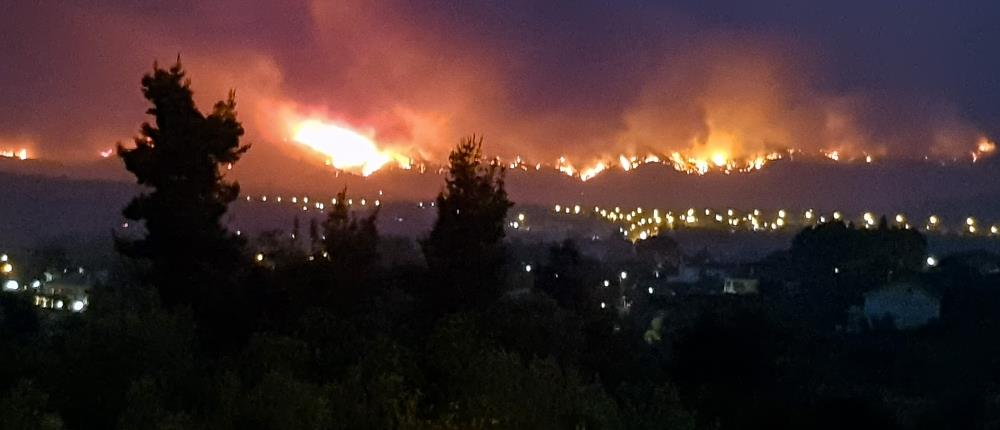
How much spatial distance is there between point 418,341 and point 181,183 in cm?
801

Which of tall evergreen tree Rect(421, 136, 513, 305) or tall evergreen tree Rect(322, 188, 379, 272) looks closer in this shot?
tall evergreen tree Rect(322, 188, 379, 272)

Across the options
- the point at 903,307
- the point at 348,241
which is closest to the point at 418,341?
the point at 348,241

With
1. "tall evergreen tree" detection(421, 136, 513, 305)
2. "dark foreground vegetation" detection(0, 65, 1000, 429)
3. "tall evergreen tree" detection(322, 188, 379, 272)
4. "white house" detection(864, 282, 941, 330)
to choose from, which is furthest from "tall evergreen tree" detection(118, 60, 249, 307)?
"white house" detection(864, 282, 941, 330)

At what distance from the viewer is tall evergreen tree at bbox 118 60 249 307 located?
63.2 feet

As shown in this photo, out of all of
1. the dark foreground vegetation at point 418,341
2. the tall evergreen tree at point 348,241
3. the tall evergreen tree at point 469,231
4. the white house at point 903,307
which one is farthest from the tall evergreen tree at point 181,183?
the white house at point 903,307

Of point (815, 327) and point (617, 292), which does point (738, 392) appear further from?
point (617, 292)

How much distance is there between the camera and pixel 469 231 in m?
20.6

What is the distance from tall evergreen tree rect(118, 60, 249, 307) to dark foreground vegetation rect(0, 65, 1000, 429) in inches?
1.4

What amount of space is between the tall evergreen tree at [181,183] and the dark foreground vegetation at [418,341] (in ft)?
0.12

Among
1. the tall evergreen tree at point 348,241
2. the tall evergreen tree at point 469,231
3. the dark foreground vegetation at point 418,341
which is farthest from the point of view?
the tall evergreen tree at point 469,231

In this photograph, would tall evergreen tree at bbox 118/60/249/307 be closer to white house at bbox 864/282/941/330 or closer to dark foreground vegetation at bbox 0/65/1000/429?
dark foreground vegetation at bbox 0/65/1000/429

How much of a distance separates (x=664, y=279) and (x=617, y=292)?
1603 centimetres

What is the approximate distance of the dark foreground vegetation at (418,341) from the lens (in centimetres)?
897

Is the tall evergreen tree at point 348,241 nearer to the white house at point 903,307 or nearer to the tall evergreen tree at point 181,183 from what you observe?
the tall evergreen tree at point 181,183
